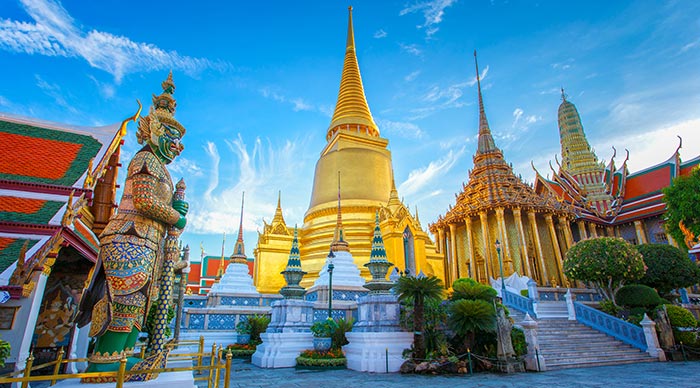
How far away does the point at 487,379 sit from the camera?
6648 millimetres

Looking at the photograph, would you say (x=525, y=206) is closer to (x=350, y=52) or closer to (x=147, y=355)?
(x=350, y=52)

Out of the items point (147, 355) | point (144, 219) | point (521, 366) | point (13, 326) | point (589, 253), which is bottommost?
point (521, 366)

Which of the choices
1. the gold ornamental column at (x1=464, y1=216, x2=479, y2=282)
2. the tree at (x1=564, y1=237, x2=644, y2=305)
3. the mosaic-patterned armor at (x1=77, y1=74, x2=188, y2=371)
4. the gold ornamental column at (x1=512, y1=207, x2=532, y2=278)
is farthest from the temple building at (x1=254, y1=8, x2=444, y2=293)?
the mosaic-patterned armor at (x1=77, y1=74, x2=188, y2=371)

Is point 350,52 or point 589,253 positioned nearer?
point 589,253

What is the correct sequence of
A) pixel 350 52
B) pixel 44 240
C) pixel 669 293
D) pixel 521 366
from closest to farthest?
pixel 44 240, pixel 521 366, pixel 669 293, pixel 350 52

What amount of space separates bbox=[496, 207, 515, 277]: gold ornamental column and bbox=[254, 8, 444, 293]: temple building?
303 cm

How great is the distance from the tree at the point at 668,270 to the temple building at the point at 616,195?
757 cm

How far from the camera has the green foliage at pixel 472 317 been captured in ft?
25.8

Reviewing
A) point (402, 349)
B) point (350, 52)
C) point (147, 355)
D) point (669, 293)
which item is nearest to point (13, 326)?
point (147, 355)

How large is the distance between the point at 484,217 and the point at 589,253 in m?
6.97

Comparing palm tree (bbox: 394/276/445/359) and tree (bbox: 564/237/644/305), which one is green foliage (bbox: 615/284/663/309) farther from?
palm tree (bbox: 394/276/445/359)

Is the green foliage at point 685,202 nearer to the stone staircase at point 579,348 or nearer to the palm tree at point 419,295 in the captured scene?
the stone staircase at point 579,348

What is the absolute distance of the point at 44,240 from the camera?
16.3 ft

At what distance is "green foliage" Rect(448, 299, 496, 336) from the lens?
7.86 metres
